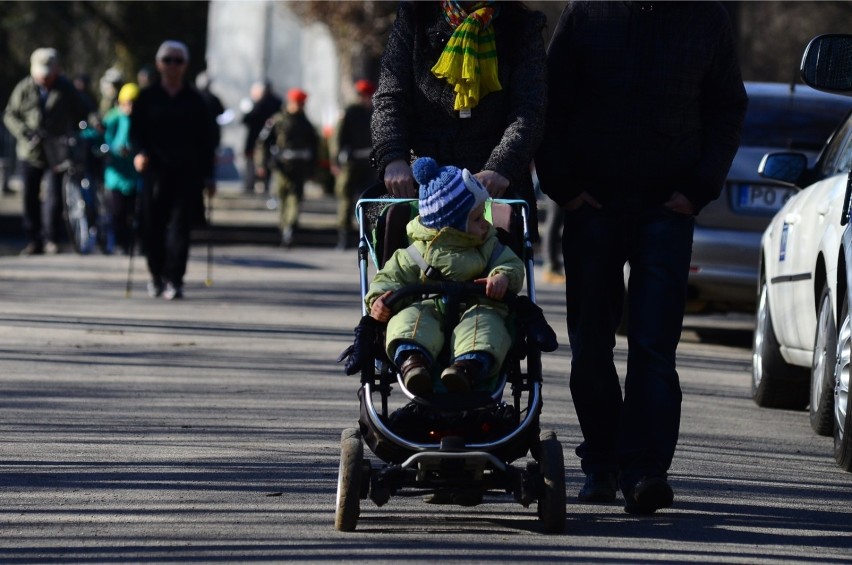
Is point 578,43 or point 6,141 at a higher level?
point 578,43

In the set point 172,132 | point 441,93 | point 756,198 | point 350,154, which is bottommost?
point 350,154

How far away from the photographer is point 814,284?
895cm

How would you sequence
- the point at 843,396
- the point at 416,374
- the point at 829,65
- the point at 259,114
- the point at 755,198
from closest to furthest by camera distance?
the point at 416,374 → the point at 829,65 → the point at 843,396 → the point at 755,198 → the point at 259,114

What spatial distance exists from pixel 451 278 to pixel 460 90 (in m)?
0.80

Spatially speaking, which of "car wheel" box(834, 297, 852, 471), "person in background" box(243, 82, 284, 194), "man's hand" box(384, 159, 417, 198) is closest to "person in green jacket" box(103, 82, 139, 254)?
"person in background" box(243, 82, 284, 194)

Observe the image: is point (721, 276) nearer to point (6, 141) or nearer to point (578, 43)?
point (578, 43)

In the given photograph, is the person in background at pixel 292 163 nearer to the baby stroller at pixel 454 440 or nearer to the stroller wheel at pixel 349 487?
the baby stroller at pixel 454 440

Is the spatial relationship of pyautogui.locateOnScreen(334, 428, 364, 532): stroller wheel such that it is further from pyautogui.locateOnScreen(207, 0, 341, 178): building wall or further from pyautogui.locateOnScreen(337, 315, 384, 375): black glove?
pyautogui.locateOnScreen(207, 0, 341, 178): building wall

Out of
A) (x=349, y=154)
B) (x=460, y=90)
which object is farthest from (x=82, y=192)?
(x=460, y=90)

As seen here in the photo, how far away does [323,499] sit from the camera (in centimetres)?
666

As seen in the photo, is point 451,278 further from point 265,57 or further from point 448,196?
point 265,57

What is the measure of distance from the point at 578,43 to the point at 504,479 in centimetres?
168

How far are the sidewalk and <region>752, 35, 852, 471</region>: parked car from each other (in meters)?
13.0

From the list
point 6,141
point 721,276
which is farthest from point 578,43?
point 6,141
